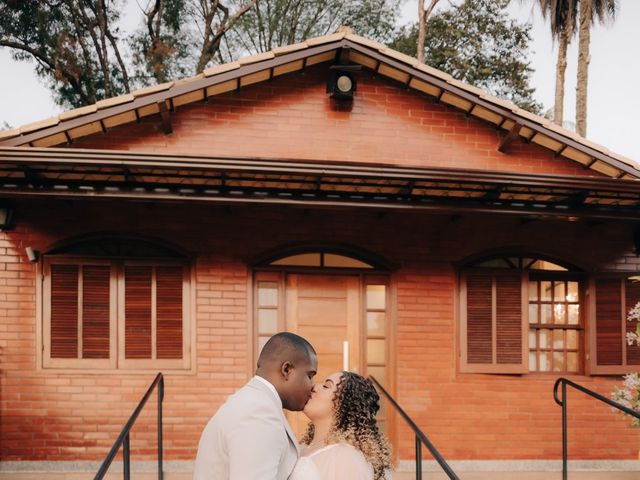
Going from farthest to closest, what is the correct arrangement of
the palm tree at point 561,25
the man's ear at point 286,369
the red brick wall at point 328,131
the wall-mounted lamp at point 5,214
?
1. the palm tree at point 561,25
2. the red brick wall at point 328,131
3. the wall-mounted lamp at point 5,214
4. the man's ear at point 286,369

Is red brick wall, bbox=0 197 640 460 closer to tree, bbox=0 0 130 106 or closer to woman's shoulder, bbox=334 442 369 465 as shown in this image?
woman's shoulder, bbox=334 442 369 465

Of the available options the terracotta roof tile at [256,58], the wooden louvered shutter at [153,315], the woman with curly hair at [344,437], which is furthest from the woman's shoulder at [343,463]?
the terracotta roof tile at [256,58]

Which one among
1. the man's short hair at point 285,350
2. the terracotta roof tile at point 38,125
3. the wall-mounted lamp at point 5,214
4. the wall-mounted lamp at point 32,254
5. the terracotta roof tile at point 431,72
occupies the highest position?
the terracotta roof tile at point 431,72

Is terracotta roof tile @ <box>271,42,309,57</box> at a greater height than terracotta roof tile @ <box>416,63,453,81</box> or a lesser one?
greater

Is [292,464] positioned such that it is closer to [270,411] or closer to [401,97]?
[270,411]

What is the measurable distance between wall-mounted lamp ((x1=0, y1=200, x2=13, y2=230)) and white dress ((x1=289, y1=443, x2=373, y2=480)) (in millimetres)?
4739

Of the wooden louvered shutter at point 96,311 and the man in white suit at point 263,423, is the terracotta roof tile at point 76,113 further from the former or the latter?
the man in white suit at point 263,423

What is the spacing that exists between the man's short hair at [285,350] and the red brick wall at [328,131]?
14.4ft

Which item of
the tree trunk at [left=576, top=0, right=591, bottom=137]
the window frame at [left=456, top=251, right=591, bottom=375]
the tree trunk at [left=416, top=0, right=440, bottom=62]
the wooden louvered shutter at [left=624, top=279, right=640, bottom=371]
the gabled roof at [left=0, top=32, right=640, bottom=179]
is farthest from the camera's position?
the tree trunk at [left=416, top=0, right=440, bottom=62]

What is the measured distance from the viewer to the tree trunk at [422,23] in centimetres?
1761

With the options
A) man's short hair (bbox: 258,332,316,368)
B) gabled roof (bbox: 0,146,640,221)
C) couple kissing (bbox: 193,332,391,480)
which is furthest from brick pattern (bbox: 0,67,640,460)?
man's short hair (bbox: 258,332,316,368)

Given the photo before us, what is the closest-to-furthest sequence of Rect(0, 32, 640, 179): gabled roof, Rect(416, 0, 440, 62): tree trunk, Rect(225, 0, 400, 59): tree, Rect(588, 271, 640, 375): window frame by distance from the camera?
Rect(0, 32, 640, 179): gabled roof < Rect(588, 271, 640, 375): window frame < Rect(416, 0, 440, 62): tree trunk < Rect(225, 0, 400, 59): tree

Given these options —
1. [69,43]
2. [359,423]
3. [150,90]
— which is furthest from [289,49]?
[69,43]

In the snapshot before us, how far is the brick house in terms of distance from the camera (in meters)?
6.27
